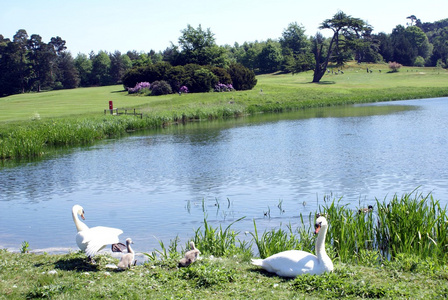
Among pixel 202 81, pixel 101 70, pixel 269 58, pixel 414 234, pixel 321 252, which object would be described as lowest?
pixel 414 234

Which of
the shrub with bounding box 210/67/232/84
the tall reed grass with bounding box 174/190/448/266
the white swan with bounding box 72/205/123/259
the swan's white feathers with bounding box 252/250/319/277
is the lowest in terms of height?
the tall reed grass with bounding box 174/190/448/266

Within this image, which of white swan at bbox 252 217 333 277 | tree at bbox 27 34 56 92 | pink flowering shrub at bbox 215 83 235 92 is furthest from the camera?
tree at bbox 27 34 56 92

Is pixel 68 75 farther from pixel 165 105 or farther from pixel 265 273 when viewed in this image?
pixel 265 273

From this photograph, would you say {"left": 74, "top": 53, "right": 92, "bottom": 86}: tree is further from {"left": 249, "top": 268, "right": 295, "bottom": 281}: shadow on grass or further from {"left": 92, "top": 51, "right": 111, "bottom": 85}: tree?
{"left": 249, "top": 268, "right": 295, "bottom": 281}: shadow on grass

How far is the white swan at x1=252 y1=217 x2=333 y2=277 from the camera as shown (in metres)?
8.69

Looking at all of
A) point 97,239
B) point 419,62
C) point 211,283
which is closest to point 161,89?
point 97,239

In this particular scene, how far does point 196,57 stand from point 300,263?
83237 millimetres

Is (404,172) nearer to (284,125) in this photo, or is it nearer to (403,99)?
(284,125)

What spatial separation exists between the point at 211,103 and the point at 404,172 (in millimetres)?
43586

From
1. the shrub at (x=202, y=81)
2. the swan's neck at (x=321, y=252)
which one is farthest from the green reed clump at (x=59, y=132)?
the swan's neck at (x=321, y=252)

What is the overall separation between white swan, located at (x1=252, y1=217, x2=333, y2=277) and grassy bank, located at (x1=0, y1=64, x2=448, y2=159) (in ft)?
91.6

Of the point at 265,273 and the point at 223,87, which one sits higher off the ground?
the point at 223,87

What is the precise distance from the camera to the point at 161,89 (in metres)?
73.8

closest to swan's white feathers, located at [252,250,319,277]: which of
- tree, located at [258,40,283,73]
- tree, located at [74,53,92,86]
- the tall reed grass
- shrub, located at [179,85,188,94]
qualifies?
the tall reed grass
